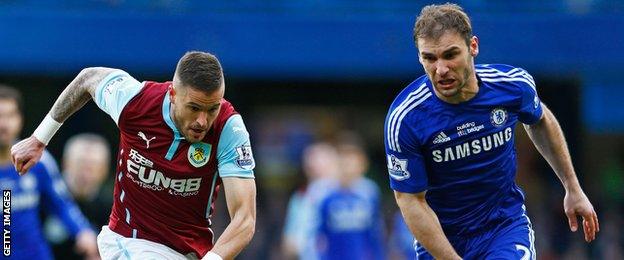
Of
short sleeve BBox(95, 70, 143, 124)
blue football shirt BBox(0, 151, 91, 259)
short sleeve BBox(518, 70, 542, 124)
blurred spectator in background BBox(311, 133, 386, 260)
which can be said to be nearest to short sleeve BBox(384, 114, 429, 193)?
short sleeve BBox(518, 70, 542, 124)

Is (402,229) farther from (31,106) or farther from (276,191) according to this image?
(31,106)

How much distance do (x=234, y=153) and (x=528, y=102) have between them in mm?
1686

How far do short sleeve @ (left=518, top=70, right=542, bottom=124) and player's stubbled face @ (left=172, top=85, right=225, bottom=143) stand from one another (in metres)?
1.69

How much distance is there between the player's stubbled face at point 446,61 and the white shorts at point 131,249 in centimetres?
175

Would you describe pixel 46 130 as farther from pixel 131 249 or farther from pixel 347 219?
pixel 347 219

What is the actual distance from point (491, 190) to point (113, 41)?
27.7 ft

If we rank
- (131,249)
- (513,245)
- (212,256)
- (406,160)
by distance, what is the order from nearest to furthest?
(212,256) → (406,160) → (513,245) → (131,249)

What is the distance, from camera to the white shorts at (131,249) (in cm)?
687

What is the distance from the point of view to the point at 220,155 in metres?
6.77

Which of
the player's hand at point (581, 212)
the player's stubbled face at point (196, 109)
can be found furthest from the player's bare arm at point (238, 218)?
the player's hand at point (581, 212)

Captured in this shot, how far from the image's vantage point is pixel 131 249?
6.92 meters

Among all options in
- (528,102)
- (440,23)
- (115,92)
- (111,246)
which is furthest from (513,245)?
(115,92)

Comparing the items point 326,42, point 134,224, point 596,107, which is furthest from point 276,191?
point 134,224
